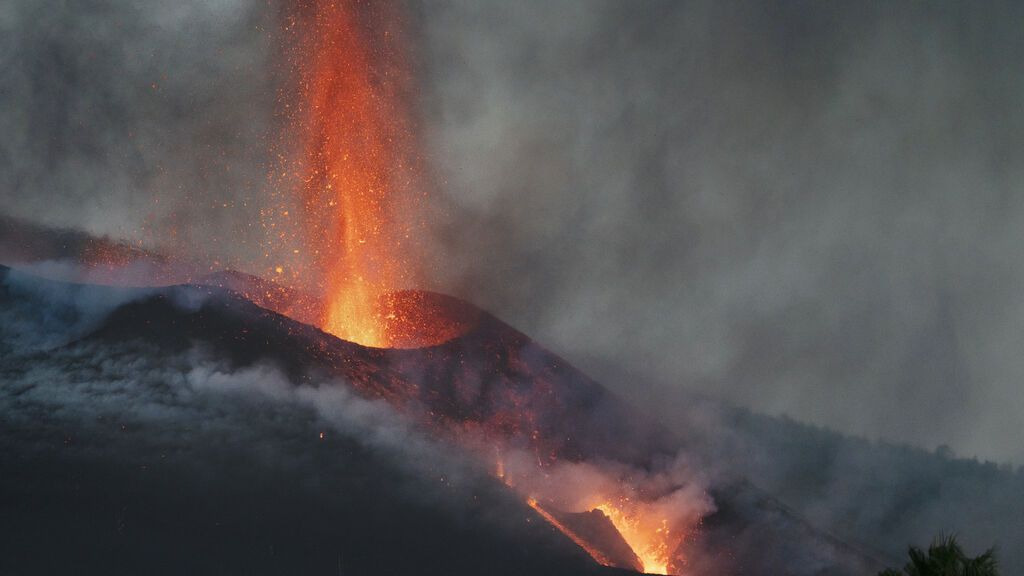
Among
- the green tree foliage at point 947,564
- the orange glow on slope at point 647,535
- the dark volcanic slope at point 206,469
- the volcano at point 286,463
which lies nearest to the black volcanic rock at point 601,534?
the volcano at point 286,463

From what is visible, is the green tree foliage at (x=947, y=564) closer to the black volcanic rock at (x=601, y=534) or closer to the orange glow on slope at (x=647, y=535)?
the black volcanic rock at (x=601, y=534)

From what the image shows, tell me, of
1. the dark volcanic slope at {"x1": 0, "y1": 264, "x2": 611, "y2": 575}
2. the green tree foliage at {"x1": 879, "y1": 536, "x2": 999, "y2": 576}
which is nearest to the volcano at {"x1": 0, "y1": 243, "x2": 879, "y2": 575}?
the dark volcanic slope at {"x1": 0, "y1": 264, "x2": 611, "y2": 575}

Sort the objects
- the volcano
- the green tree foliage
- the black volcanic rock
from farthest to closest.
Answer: the black volcanic rock → the volcano → the green tree foliage

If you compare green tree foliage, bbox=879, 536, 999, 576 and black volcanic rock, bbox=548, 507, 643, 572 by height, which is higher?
black volcanic rock, bbox=548, 507, 643, 572

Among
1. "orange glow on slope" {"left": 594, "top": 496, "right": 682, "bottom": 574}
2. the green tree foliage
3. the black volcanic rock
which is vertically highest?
"orange glow on slope" {"left": 594, "top": 496, "right": 682, "bottom": 574}

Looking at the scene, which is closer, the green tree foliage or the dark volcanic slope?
the green tree foliage

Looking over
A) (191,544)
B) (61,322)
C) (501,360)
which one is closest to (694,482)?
(501,360)

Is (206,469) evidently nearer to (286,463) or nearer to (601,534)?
(286,463)

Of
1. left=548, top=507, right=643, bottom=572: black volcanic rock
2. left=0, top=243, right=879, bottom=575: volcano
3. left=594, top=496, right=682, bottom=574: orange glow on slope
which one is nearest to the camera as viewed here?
left=0, top=243, right=879, bottom=575: volcano

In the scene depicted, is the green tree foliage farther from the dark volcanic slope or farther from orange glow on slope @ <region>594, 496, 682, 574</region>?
orange glow on slope @ <region>594, 496, 682, 574</region>
